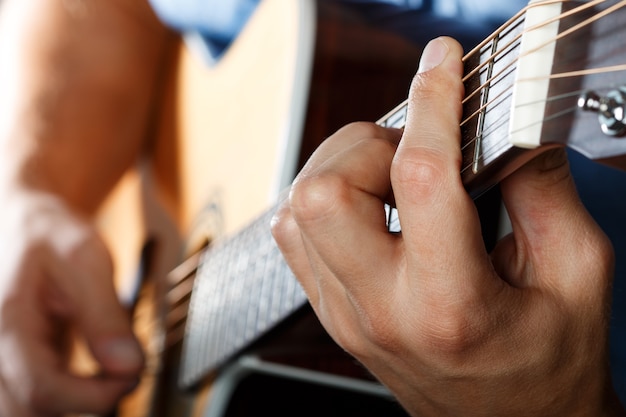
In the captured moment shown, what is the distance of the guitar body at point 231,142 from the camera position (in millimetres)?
739

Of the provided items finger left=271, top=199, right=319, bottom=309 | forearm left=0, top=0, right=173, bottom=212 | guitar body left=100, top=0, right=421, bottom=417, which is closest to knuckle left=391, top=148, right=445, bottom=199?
finger left=271, top=199, right=319, bottom=309

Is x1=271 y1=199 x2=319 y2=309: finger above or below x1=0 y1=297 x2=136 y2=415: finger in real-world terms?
above

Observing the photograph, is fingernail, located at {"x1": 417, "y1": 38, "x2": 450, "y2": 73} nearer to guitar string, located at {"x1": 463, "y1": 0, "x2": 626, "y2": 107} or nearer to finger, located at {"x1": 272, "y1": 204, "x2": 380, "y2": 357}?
guitar string, located at {"x1": 463, "y1": 0, "x2": 626, "y2": 107}

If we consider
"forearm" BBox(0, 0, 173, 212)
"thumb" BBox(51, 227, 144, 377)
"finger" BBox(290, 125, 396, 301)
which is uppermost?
"finger" BBox(290, 125, 396, 301)

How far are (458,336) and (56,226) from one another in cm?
63

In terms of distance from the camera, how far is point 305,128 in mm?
739

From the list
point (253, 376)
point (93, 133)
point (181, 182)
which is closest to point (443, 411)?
point (253, 376)

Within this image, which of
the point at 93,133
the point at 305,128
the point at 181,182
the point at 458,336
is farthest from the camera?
the point at 93,133

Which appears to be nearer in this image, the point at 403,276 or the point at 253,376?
the point at 403,276

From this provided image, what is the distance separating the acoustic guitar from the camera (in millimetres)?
354

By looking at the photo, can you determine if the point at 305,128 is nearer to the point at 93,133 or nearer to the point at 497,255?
the point at 497,255

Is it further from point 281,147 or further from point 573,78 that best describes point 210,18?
point 573,78

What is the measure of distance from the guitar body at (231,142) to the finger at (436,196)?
0.22 meters

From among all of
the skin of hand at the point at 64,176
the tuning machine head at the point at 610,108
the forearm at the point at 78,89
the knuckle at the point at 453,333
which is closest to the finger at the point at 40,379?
the skin of hand at the point at 64,176
